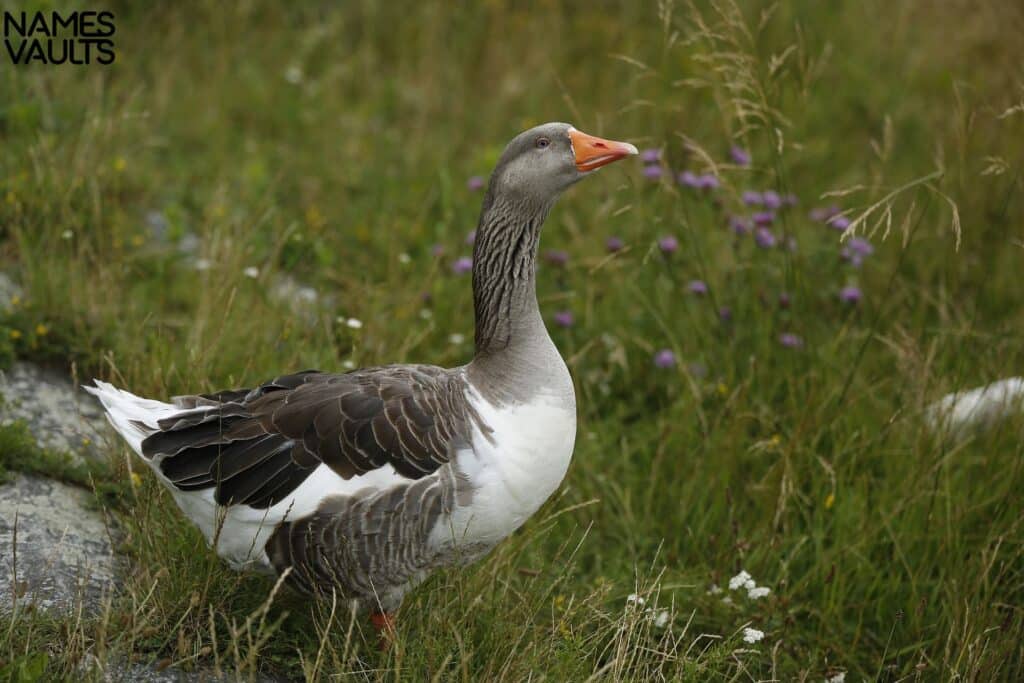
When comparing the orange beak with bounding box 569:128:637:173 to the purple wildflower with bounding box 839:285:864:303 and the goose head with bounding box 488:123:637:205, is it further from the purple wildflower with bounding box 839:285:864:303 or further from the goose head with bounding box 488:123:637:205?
the purple wildflower with bounding box 839:285:864:303

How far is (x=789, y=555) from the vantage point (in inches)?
170

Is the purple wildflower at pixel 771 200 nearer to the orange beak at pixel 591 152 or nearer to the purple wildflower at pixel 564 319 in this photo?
the purple wildflower at pixel 564 319

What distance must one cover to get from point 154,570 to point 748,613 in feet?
7.21

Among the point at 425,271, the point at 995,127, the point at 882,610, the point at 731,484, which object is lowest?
the point at 882,610

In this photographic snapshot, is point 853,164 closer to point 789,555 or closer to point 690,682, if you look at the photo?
point 789,555

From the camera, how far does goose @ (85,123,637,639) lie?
3.35m

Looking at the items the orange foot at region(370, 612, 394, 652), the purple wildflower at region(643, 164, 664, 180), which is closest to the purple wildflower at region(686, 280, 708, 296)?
the purple wildflower at region(643, 164, 664, 180)

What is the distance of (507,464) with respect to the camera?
3.37 metres

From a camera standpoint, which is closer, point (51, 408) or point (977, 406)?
point (51, 408)

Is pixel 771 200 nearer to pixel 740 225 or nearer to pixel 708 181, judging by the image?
pixel 740 225

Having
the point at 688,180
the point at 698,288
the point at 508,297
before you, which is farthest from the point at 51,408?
the point at 688,180

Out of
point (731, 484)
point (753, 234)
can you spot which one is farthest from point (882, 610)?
point (753, 234)

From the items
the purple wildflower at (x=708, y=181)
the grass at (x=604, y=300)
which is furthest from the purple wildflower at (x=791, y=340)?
the purple wildflower at (x=708, y=181)

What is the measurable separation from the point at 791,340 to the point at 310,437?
2.40 metres
